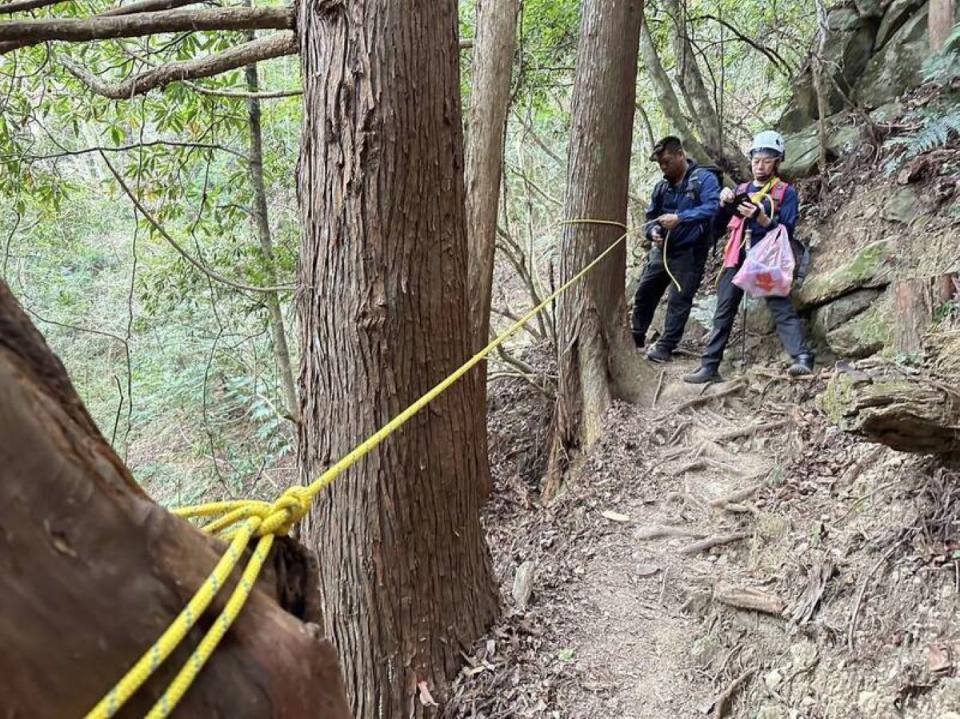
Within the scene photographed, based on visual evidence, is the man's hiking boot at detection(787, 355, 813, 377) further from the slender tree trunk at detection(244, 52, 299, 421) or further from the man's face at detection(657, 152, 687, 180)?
the slender tree trunk at detection(244, 52, 299, 421)

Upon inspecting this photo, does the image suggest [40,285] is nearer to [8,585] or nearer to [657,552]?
[657,552]

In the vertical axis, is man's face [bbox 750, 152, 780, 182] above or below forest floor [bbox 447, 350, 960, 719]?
above

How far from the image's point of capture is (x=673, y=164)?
5.45 metres

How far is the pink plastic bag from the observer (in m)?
4.81

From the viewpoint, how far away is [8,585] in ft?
2.39

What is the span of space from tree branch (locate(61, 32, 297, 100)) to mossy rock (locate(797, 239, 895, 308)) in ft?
13.5

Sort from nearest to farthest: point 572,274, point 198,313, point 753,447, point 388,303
Result: point 388,303, point 753,447, point 572,274, point 198,313

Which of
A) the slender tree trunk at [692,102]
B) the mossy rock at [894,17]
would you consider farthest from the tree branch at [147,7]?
the mossy rock at [894,17]

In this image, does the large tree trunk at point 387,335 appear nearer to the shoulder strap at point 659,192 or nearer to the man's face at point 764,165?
the man's face at point 764,165

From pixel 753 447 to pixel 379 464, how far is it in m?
3.04

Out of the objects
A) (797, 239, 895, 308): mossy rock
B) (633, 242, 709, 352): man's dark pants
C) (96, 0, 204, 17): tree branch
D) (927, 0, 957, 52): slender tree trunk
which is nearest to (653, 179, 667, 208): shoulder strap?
(633, 242, 709, 352): man's dark pants

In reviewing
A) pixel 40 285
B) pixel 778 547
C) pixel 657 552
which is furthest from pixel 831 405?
pixel 40 285

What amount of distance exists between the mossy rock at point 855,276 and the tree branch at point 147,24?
13.8 ft

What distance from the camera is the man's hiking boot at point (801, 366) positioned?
479 cm
